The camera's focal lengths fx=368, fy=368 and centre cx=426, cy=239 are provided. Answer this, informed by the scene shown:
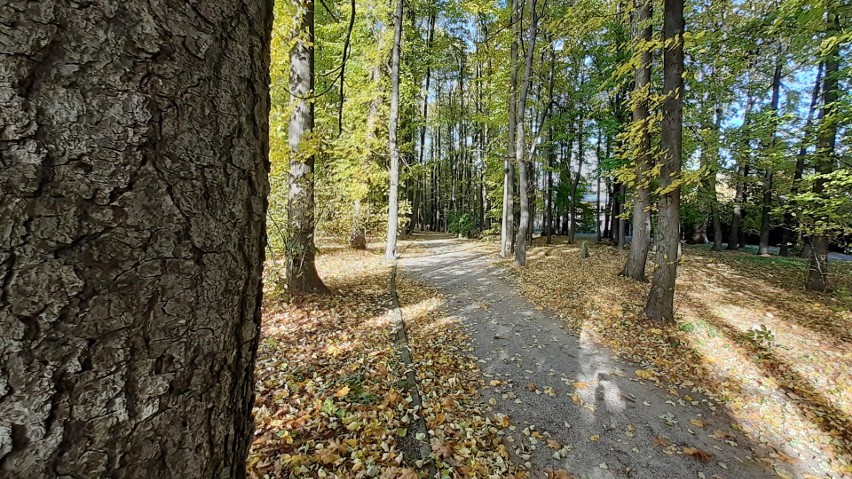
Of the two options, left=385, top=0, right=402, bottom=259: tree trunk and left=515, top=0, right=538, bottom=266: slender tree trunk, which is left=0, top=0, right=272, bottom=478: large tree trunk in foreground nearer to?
left=385, top=0, right=402, bottom=259: tree trunk

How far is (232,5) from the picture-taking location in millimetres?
856

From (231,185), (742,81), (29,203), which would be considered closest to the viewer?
(29,203)

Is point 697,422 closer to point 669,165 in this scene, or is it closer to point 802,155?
point 669,165

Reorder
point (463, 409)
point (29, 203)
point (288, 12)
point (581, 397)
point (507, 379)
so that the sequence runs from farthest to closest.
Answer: point (288, 12), point (507, 379), point (581, 397), point (463, 409), point (29, 203)

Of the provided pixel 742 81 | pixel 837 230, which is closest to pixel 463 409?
pixel 837 230

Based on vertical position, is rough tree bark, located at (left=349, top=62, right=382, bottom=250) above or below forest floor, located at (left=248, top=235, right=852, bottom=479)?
above

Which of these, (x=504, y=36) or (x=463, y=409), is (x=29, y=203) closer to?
(x=463, y=409)

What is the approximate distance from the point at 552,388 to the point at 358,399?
90.7 inches

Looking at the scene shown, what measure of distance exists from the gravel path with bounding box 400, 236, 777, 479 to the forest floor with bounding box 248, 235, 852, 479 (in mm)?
17

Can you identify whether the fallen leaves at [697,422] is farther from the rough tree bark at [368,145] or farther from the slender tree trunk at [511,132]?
the rough tree bark at [368,145]

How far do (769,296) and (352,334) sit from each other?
9.56 m

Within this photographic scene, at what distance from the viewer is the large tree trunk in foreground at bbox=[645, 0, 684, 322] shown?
5887mm

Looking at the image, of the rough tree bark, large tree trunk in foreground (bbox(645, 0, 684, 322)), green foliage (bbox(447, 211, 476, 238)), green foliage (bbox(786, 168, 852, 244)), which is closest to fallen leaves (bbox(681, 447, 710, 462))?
large tree trunk in foreground (bbox(645, 0, 684, 322))

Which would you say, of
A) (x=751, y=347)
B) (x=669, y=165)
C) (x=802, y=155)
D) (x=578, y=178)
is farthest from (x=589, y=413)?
(x=578, y=178)
